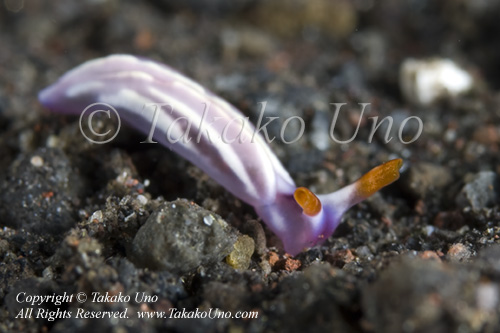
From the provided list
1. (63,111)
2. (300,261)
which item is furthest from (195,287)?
(63,111)

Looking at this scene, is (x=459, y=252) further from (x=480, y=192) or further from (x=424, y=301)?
(x=424, y=301)

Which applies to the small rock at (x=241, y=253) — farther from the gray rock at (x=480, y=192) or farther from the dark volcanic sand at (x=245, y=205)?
the gray rock at (x=480, y=192)

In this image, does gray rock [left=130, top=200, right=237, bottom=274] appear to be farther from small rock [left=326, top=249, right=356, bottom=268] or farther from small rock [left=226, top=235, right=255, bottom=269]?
small rock [left=326, top=249, right=356, bottom=268]

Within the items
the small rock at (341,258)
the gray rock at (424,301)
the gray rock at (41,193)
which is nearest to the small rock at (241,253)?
the small rock at (341,258)

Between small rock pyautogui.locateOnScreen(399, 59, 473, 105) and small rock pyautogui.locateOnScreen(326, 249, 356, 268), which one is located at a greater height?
small rock pyautogui.locateOnScreen(399, 59, 473, 105)

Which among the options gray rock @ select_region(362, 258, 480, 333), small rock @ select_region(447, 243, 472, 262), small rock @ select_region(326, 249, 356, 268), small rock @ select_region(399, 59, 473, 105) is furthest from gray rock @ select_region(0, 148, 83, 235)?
small rock @ select_region(399, 59, 473, 105)
